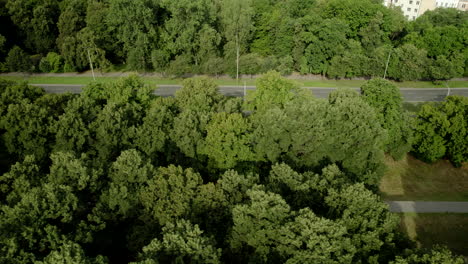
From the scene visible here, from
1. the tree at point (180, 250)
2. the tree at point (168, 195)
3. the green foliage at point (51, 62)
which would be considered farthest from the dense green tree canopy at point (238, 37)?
the tree at point (180, 250)

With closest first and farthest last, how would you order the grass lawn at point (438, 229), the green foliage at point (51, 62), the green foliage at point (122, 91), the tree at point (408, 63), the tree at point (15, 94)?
1. the grass lawn at point (438, 229)
2. the tree at point (15, 94)
3. the green foliage at point (122, 91)
4. the tree at point (408, 63)
5. the green foliage at point (51, 62)

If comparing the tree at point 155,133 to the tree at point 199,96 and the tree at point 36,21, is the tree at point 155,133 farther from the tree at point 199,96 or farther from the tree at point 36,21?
the tree at point 36,21

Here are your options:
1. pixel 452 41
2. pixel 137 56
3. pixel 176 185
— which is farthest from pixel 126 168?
pixel 452 41

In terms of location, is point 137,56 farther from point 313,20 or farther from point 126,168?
Answer: point 126,168

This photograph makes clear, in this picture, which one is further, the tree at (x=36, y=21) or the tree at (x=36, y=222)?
the tree at (x=36, y=21)

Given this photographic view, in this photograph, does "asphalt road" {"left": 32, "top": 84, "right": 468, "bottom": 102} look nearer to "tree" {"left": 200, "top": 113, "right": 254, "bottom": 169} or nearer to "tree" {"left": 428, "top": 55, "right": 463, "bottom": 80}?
"tree" {"left": 428, "top": 55, "right": 463, "bottom": 80}

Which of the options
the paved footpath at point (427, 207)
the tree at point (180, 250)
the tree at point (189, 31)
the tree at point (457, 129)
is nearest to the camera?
the tree at point (180, 250)

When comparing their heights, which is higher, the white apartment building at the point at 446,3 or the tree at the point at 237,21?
the white apartment building at the point at 446,3
